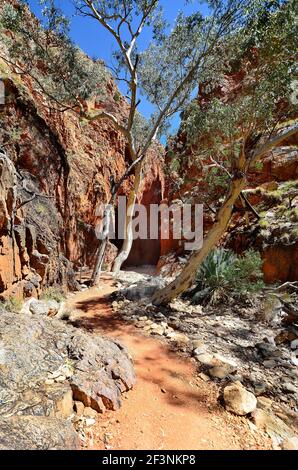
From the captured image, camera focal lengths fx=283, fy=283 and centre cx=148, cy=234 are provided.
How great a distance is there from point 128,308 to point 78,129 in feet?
32.8

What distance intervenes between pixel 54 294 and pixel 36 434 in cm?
512

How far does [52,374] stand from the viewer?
111 inches

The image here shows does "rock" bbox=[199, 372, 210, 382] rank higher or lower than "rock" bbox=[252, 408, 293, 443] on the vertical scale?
higher

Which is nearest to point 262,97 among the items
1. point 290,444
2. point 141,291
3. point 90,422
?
point 141,291

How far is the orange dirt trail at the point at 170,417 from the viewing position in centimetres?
249

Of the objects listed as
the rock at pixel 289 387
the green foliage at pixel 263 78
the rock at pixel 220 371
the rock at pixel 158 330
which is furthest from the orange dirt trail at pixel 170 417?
the green foliage at pixel 263 78

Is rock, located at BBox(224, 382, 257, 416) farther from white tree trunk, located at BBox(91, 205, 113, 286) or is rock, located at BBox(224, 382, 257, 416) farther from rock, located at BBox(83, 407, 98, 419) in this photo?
white tree trunk, located at BBox(91, 205, 113, 286)

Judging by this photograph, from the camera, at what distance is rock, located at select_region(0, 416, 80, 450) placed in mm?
1966

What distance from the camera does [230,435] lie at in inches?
104

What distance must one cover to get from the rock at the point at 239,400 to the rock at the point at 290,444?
41cm

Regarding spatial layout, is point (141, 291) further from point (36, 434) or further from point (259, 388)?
A: point (36, 434)

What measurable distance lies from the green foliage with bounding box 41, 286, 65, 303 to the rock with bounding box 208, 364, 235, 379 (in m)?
4.22

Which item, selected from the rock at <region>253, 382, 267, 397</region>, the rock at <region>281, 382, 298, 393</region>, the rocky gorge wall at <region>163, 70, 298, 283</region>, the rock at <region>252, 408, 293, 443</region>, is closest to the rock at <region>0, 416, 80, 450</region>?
the rock at <region>252, 408, 293, 443</region>

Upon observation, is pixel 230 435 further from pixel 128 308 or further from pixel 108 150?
pixel 108 150
